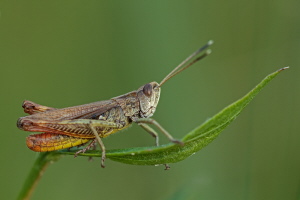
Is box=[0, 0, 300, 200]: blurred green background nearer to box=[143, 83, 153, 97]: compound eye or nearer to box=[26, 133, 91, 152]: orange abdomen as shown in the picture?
box=[143, 83, 153, 97]: compound eye

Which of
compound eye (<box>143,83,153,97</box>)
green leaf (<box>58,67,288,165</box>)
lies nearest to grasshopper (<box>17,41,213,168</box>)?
compound eye (<box>143,83,153,97</box>)

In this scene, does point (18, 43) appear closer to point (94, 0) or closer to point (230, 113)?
point (94, 0)

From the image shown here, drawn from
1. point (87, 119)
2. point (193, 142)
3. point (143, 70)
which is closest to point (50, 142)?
point (87, 119)

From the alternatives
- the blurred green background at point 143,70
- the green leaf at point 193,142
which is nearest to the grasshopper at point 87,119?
the green leaf at point 193,142

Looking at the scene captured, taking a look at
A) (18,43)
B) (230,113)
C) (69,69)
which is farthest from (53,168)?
(230,113)

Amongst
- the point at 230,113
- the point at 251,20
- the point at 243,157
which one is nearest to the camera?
the point at 230,113

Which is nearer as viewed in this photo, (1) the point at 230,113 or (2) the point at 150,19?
(1) the point at 230,113
